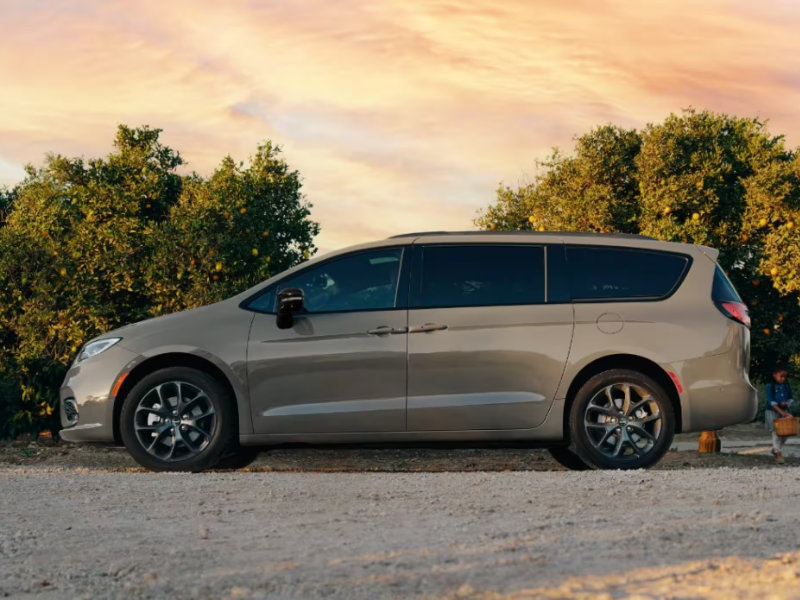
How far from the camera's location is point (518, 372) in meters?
9.14

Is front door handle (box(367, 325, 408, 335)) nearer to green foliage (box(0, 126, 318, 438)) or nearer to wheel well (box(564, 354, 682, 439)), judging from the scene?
wheel well (box(564, 354, 682, 439))

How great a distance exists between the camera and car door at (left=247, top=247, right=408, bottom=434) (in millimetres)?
9148

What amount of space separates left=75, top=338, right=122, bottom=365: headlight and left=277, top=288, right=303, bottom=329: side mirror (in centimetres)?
139

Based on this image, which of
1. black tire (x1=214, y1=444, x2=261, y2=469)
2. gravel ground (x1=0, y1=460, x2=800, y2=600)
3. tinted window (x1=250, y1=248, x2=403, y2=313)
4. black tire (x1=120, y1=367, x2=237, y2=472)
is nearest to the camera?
gravel ground (x1=0, y1=460, x2=800, y2=600)

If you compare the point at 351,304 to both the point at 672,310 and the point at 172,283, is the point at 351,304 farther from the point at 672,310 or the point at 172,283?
the point at 172,283

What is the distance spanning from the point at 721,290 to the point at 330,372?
3228 millimetres

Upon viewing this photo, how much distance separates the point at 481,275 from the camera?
30.8 ft

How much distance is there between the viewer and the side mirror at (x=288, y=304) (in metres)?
9.17

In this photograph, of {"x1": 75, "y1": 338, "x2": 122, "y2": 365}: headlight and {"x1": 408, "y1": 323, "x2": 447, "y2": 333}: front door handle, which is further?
{"x1": 75, "y1": 338, "x2": 122, "y2": 365}: headlight

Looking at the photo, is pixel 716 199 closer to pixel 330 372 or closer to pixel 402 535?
pixel 330 372

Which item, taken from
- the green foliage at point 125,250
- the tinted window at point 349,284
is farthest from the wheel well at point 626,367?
the green foliage at point 125,250

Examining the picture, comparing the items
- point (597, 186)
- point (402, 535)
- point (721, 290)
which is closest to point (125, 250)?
point (597, 186)

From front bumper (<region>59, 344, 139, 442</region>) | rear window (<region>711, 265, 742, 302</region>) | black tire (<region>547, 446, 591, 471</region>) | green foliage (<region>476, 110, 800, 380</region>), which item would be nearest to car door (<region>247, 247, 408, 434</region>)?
front bumper (<region>59, 344, 139, 442</region>)

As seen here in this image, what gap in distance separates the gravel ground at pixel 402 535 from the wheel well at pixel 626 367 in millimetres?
785
